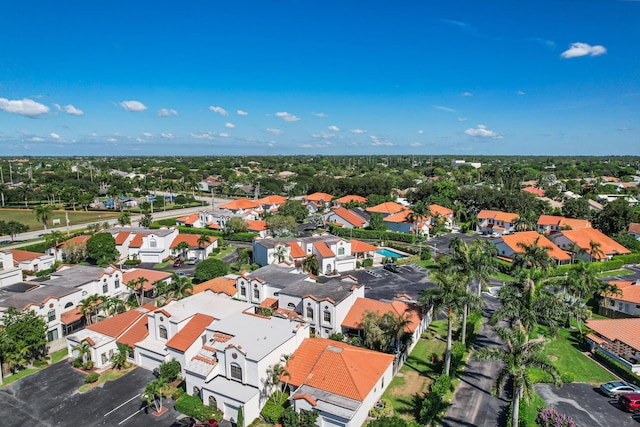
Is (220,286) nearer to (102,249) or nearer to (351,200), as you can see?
(102,249)

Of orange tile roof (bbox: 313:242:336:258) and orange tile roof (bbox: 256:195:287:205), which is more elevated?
orange tile roof (bbox: 256:195:287:205)

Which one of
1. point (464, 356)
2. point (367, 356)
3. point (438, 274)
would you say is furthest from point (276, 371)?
point (464, 356)

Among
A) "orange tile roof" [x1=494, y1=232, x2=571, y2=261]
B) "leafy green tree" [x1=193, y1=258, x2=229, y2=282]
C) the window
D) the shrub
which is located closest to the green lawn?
"leafy green tree" [x1=193, y1=258, x2=229, y2=282]

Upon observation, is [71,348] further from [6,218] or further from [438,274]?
[6,218]

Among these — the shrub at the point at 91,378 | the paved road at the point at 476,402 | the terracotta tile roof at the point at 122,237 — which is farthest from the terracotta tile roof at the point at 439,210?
the shrub at the point at 91,378

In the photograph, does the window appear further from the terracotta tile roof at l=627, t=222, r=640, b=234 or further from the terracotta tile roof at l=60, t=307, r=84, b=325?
the terracotta tile roof at l=627, t=222, r=640, b=234

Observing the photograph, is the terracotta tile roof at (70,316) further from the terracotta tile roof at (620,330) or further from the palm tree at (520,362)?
the terracotta tile roof at (620,330)

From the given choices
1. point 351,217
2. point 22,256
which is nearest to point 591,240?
point 351,217

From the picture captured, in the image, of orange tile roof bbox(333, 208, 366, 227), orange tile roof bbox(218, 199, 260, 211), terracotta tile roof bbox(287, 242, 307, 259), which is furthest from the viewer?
orange tile roof bbox(218, 199, 260, 211)
